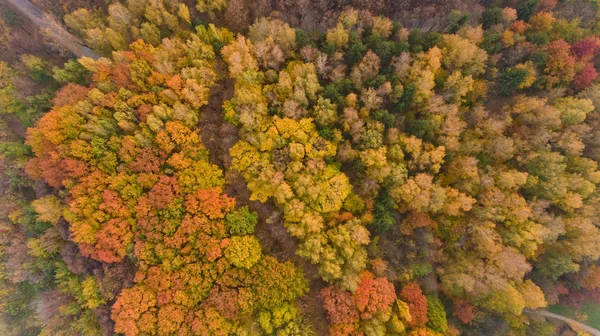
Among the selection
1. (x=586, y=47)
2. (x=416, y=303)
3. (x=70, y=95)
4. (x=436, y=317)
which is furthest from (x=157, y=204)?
(x=586, y=47)

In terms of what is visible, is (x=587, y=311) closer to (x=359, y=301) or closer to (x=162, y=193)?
(x=359, y=301)

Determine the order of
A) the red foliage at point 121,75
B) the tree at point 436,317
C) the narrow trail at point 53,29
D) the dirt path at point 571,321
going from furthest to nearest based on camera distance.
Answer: the dirt path at point 571,321 < the narrow trail at point 53,29 < the red foliage at point 121,75 < the tree at point 436,317

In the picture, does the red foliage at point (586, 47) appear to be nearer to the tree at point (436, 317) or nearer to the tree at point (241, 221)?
the tree at point (436, 317)

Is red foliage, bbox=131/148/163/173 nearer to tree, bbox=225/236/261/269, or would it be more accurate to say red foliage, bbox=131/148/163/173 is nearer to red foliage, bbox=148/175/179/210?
red foliage, bbox=148/175/179/210

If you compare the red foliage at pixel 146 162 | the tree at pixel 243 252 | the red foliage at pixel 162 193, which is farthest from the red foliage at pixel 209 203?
the red foliage at pixel 146 162

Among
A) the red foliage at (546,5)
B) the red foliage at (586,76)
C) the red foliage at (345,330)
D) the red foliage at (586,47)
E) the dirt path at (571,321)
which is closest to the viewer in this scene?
the red foliage at (345,330)

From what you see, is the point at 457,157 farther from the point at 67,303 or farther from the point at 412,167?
the point at 67,303
